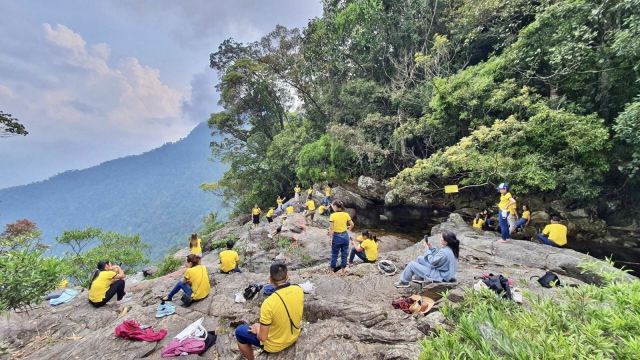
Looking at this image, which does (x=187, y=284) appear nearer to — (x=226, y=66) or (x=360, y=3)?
(x=360, y=3)

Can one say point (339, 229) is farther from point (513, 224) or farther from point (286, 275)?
point (513, 224)

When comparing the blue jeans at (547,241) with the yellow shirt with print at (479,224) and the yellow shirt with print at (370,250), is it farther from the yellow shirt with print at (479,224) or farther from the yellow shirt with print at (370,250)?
the yellow shirt with print at (370,250)

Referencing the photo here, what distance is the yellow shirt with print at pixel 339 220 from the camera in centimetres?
859

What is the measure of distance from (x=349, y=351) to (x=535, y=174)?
1480cm

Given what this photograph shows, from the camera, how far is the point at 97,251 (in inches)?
862

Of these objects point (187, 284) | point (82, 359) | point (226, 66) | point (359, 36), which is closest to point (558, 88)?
point (359, 36)

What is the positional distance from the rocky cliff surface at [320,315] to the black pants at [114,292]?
195 mm

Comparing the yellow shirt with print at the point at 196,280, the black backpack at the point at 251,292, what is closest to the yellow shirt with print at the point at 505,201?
the black backpack at the point at 251,292

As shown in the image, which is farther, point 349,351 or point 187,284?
point 187,284

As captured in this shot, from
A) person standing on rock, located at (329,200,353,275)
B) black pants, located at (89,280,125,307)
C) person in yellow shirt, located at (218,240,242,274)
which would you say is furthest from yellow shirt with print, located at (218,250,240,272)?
person standing on rock, located at (329,200,353,275)

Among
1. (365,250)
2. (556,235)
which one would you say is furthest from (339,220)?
(556,235)

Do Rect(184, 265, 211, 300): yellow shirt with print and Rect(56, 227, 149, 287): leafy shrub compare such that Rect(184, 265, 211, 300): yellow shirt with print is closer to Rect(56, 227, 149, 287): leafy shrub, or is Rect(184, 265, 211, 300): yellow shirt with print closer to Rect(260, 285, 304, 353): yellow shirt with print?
Rect(260, 285, 304, 353): yellow shirt with print

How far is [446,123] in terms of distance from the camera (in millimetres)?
18906

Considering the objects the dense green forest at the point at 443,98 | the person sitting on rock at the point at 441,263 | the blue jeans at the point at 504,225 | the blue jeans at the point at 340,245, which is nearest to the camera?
the person sitting on rock at the point at 441,263
